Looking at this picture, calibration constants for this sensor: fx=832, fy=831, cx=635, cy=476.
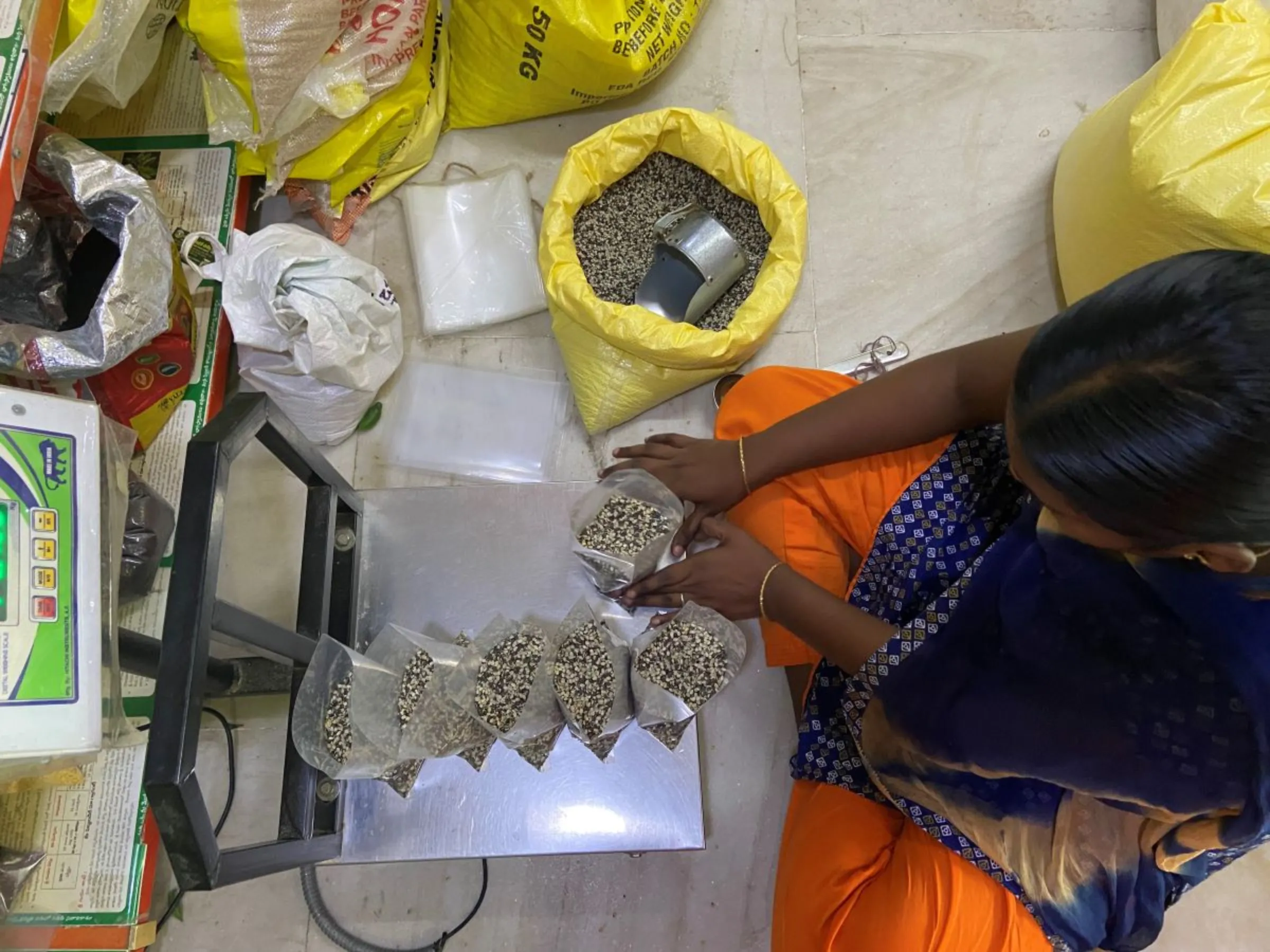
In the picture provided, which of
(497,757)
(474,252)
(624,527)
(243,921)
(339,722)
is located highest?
(474,252)

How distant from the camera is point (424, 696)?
2.80 feet

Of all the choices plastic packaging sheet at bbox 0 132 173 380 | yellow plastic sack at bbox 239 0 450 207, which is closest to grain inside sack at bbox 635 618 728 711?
plastic packaging sheet at bbox 0 132 173 380

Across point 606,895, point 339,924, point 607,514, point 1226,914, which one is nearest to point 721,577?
point 607,514

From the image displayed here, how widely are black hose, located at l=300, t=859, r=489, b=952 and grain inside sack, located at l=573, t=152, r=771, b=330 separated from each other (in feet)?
2.74

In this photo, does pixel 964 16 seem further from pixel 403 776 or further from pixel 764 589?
pixel 403 776

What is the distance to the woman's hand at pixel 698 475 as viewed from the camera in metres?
0.99

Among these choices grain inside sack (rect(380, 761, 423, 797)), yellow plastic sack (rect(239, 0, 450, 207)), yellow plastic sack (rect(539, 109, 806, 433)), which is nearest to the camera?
grain inside sack (rect(380, 761, 423, 797))

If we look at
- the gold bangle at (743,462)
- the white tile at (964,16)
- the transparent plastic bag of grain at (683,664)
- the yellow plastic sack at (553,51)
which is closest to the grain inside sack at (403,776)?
the transparent plastic bag of grain at (683,664)

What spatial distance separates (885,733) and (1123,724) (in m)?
0.22

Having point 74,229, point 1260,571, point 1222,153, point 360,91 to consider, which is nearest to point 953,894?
point 1260,571

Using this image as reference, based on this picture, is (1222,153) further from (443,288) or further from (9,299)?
(9,299)

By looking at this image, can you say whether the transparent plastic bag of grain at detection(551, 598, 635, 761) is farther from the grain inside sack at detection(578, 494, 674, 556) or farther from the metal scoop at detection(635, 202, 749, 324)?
the metal scoop at detection(635, 202, 749, 324)

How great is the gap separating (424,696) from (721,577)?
34 cm

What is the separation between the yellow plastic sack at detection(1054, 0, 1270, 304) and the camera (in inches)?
37.4
